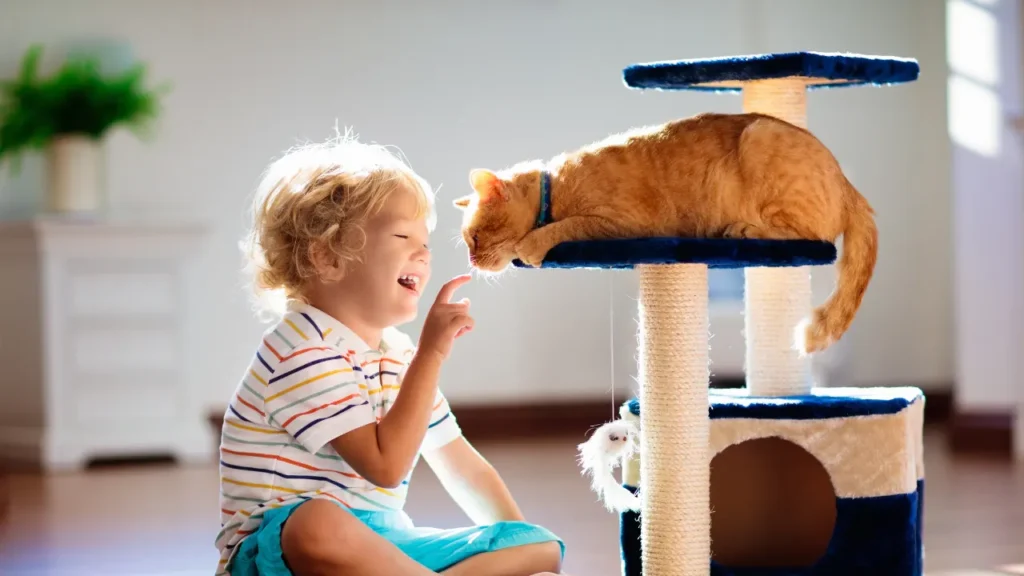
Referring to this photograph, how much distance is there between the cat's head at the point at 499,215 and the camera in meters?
1.62

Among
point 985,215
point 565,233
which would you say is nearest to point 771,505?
point 565,233

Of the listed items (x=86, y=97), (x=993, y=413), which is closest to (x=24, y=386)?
(x=86, y=97)

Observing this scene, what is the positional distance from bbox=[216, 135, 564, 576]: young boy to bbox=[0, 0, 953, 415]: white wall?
2412 millimetres

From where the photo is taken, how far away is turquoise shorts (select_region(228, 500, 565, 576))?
1.45 meters

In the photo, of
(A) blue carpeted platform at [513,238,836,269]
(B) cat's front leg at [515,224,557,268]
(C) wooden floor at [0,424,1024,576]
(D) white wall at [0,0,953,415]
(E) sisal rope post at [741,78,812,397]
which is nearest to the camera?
(A) blue carpeted platform at [513,238,836,269]

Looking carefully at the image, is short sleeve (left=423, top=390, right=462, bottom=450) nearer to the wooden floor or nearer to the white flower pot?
the wooden floor

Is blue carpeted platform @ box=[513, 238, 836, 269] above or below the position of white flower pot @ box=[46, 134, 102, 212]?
below

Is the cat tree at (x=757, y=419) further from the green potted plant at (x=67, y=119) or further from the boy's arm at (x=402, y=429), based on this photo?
the green potted plant at (x=67, y=119)

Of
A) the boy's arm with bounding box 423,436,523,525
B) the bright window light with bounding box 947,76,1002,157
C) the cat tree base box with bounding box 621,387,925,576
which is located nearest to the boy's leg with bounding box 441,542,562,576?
the boy's arm with bounding box 423,436,523,525

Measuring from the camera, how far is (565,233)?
1.60 meters

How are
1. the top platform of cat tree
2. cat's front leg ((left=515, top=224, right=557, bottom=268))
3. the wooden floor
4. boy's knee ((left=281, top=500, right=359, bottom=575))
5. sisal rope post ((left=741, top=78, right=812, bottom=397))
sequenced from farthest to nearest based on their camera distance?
the wooden floor
sisal rope post ((left=741, top=78, right=812, bottom=397))
the top platform of cat tree
cat's front leg ((left=515, top=224, right=557, bottom=268))
boy's knee ((left=281, top=500, right=359, bottom=575))

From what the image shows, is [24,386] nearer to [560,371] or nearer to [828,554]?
[560,371]

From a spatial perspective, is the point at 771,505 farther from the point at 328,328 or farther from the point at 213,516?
the point at 213,516

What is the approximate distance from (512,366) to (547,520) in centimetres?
151
